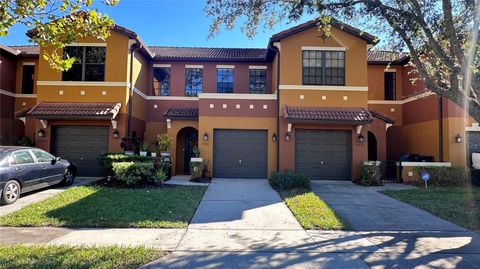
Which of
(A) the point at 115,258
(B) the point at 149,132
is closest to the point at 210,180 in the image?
(B) the point at 149,132

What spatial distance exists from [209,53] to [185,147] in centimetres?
604

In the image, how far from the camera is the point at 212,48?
68.0 feet

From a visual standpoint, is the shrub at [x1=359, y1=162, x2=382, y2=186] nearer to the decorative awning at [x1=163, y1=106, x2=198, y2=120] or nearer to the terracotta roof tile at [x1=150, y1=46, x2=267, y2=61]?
the terracotta roof tile at [x1=150, y1=46, x2=267, y2=61]

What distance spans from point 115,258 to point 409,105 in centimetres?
1713

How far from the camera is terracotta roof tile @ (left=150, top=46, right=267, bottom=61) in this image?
57.8ft

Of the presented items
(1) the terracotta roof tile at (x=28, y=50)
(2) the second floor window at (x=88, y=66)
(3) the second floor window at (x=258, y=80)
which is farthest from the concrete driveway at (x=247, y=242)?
(1) the terracotta roof tile at (x=28, y=50)

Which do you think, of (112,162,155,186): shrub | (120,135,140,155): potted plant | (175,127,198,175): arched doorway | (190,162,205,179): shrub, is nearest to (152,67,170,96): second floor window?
(175,127,198,175): arched doorway

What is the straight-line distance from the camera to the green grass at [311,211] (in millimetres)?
6820

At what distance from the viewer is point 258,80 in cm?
1794

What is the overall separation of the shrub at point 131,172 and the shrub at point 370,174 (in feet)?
29.3

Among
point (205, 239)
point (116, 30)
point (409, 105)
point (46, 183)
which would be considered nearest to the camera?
point (205, 239)

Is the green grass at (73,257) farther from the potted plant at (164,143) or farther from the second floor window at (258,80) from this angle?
the second floor window at (258,80)

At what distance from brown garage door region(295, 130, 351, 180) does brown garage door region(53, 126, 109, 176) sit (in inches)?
366

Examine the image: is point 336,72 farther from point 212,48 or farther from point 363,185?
point 212,48
